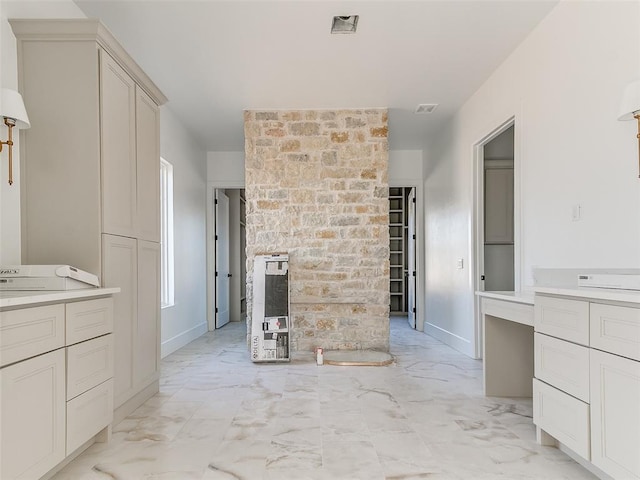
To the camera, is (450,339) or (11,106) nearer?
(11,106)

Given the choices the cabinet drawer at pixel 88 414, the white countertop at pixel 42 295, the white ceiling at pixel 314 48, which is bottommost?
the cabinet drawer at pixel 88 414

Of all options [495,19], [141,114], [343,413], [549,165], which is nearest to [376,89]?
[495,19]

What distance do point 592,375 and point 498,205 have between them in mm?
3379

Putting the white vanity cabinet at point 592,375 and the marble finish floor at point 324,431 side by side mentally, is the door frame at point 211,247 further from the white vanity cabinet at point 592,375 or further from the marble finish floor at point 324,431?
the white vanity cabinet at point 592,375

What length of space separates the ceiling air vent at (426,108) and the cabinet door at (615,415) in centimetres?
364

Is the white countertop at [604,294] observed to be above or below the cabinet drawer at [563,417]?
above

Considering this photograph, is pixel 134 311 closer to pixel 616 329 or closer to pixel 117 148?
pixel 117 148

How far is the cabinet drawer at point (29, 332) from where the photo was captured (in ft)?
5.36

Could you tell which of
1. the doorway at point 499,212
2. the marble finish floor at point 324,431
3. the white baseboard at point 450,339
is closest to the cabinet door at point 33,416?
the marble finish floor at point 324,431

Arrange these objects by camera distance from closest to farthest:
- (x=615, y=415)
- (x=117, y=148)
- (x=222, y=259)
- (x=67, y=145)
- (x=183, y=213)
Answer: (x=615, y=415) < (x=67, y=145) < (x=117, y=148) < (x=183, y=213) < (x=222, y=259)

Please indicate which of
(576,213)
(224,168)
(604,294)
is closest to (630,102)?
(576,213)

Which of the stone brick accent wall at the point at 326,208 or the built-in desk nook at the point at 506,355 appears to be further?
the stone brick accent wall at the point at 326,208

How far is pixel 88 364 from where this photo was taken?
223 centimetres

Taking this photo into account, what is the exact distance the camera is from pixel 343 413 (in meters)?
2.93
